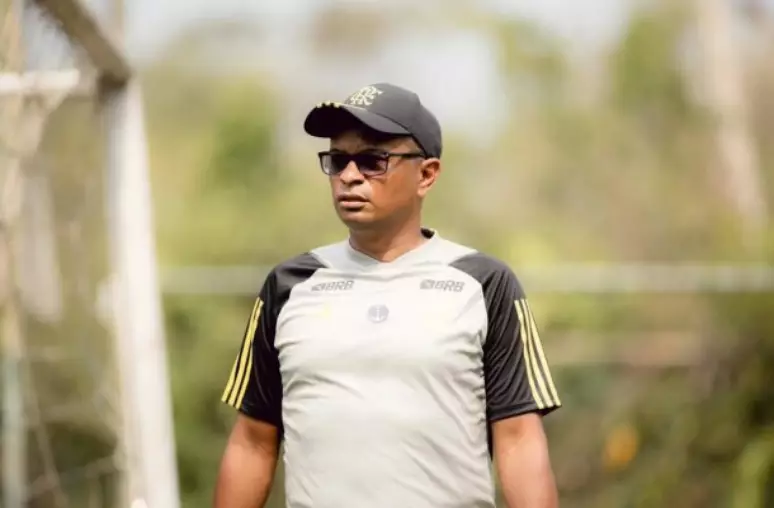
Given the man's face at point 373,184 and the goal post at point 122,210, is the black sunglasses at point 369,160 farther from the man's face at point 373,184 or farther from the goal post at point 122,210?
the goal post at point 122,210

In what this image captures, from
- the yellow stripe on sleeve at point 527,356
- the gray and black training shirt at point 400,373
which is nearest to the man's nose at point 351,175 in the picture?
the gray and black training shirt at point 400,373

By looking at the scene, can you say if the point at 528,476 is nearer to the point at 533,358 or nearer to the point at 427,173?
the point at 533,358

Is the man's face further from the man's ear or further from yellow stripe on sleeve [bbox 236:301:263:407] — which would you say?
yellow stripe on sleeve [bbox 236:301:263:407]

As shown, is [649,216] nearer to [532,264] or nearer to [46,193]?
[532,264]

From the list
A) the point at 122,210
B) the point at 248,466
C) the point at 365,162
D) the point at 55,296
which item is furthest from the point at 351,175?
the point at 55,296

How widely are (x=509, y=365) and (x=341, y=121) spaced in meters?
0.35

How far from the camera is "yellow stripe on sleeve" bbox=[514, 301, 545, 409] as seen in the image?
1454mm

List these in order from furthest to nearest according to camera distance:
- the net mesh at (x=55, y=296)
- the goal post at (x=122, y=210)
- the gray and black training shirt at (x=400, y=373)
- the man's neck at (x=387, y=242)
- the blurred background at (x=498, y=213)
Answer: the blurred background at (x=498, y=213) < the net mesh at (x=55, y=296) < the goal post at (x=122, y=210) < the man's neck at (x=387, y=242) < the gray and black training shirt at (x=400, y=373)

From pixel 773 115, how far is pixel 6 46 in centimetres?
405

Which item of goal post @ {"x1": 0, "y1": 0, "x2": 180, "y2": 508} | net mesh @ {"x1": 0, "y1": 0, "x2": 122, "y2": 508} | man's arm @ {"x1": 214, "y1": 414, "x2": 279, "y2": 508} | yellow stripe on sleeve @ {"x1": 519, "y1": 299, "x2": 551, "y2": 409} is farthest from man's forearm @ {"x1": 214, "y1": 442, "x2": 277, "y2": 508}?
net mesh @ {"x1": 0, "y1": 0, "x2": 122, "y2": 508}

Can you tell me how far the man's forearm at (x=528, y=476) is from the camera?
56.5 inches

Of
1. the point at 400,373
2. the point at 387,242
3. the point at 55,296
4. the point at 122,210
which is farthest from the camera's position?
the point at 55,296

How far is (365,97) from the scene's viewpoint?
149cm

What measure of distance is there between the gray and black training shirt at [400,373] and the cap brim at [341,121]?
157 millimetres
